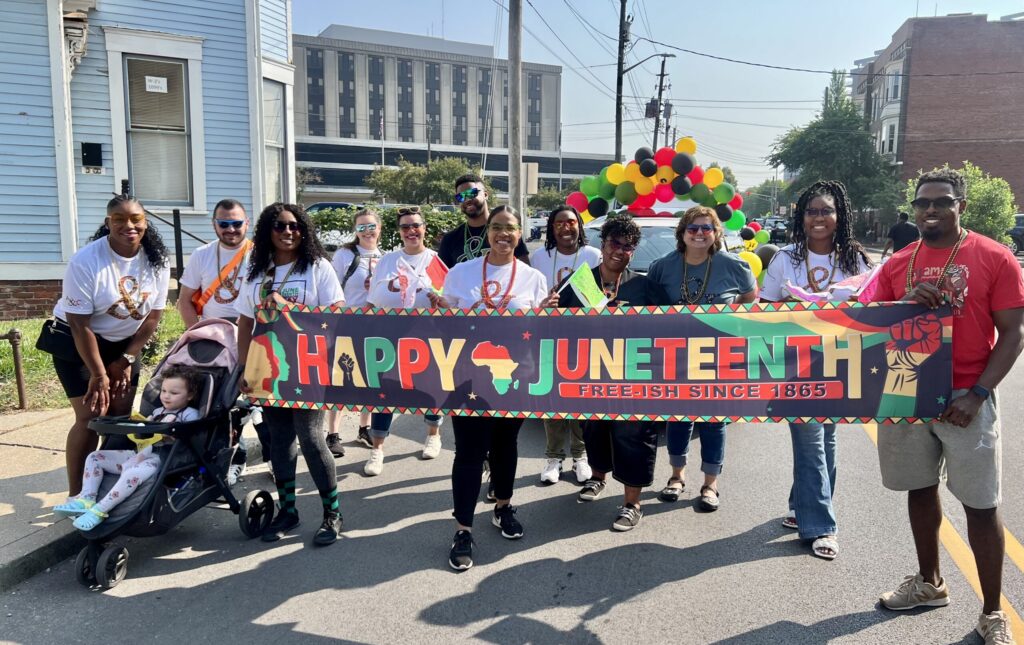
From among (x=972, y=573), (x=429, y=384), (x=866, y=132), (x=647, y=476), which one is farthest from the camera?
(x=866, y=132)

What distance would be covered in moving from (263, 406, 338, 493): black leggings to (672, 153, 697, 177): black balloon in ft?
22.4

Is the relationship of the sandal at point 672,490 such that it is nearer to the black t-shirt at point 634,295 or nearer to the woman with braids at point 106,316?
the black t-shirt at point 634,295

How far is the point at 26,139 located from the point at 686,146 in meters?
9.38

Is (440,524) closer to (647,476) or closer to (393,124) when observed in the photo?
(647,476)

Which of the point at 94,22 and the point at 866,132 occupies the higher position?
the point at 866,132

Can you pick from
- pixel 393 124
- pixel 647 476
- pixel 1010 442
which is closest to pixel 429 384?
pixel 647 476

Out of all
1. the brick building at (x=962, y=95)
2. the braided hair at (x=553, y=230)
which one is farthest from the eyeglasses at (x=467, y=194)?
the brick building at (x=962, y=95)

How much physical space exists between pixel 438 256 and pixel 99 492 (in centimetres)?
294

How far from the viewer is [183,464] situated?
399 centimetres

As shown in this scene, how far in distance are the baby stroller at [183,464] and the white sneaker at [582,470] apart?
83.4 inches

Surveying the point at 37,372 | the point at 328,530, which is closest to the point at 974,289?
the point at 328,530

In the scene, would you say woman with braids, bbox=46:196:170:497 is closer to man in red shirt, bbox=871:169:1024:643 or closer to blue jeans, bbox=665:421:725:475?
blue jeans, bbox=665:421:725:475

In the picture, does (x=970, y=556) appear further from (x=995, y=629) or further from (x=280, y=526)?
(x=280, y=526)

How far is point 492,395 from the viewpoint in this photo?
403cm
